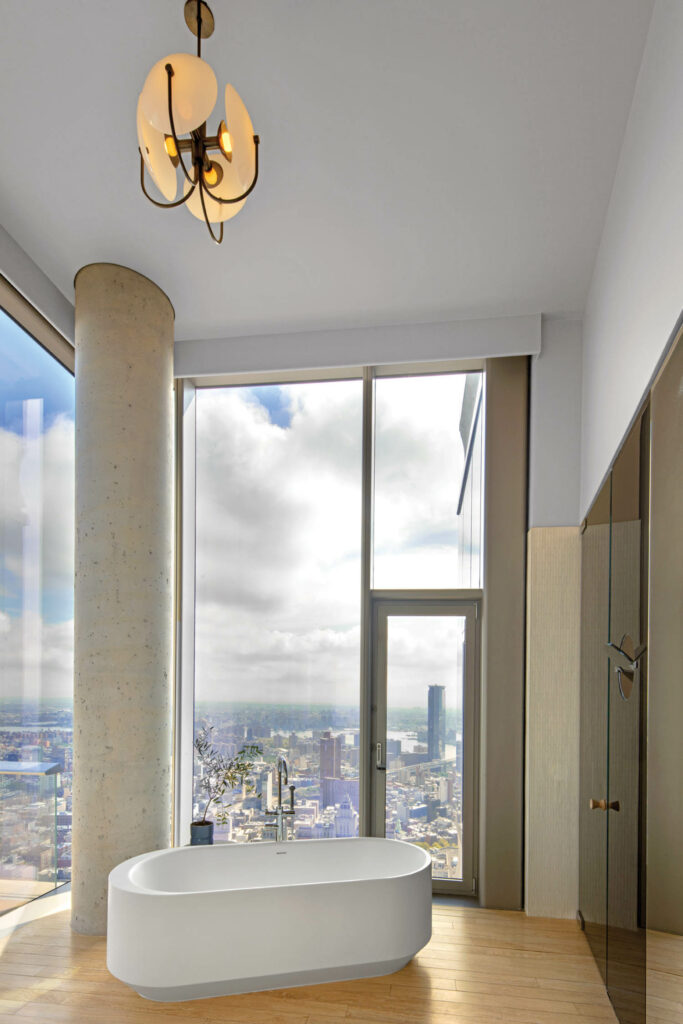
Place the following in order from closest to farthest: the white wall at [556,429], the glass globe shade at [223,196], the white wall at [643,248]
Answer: the white wall at [643,248]
the glass globe shade at [223,196]
the white wall at [556,429]

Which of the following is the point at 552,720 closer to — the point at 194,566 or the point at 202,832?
the point at 202,832

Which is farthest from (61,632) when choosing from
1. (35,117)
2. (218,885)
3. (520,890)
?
(520,890)

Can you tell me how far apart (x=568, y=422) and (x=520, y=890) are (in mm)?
2584

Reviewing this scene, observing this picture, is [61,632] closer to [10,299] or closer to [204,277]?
[10,299]

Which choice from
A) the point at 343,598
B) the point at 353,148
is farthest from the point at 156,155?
the point at 343,598

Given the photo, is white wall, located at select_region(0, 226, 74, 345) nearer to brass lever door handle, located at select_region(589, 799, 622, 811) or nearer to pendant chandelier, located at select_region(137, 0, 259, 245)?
pendant chandelier, located at select_region(137, 0, 259, 245)

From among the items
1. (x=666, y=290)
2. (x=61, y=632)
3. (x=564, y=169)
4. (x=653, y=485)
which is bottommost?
(x=61, y=632)

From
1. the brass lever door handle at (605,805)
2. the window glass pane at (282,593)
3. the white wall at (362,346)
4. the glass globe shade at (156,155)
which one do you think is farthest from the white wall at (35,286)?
the brass lever door handle at (605,805)

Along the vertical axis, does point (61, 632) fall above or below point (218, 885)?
above

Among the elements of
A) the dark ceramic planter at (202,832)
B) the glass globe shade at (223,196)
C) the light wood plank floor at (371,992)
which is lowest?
the light wood plank floor at (371,992)

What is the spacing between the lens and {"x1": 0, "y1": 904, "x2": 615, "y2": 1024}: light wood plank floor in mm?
2855

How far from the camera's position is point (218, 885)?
3.63 meters

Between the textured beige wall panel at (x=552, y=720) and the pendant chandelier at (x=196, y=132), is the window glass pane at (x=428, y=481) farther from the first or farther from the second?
the pendant chandelier at (x=196, y=132)

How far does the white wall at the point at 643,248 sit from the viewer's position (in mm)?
1892
